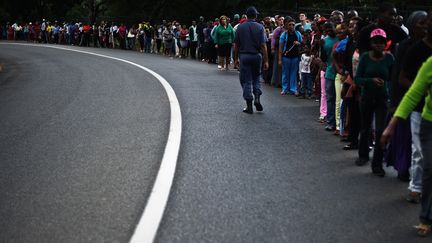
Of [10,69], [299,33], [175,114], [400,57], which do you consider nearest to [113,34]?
[10,69]

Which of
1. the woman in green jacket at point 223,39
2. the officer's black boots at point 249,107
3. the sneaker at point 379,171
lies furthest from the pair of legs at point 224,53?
the sneaker at point 379,171

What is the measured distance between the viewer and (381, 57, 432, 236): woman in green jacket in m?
6.13

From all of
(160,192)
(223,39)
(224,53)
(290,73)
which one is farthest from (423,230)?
(223,39)

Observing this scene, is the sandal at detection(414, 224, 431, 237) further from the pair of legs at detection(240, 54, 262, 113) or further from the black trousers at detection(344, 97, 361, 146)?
the pair of legs at detection(240, 54, 262, 113)

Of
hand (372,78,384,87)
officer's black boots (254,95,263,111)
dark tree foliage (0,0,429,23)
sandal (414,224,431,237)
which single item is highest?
dark tree foliage (0,0,429,23)

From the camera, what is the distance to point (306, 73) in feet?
53.0

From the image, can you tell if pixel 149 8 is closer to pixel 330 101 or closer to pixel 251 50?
pixel 251 50

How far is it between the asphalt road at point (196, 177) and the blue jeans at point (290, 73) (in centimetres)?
174

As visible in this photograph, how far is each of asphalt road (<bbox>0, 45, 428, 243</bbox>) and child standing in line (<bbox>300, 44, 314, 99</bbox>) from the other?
3.05ft

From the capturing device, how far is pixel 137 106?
14.9m

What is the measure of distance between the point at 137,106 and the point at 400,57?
25.2 ft

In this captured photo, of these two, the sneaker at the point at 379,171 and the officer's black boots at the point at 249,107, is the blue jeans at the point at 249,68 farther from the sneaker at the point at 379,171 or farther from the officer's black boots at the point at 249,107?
the sneaker at the point at 379,171

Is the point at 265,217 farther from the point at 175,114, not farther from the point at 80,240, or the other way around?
the point at 175,114

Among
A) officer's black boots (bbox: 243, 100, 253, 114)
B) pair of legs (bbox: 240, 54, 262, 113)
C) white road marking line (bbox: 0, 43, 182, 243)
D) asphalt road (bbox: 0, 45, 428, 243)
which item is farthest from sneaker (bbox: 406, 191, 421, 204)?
pair of legs (bbox: 240, 54, 262, 113)
